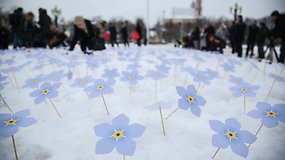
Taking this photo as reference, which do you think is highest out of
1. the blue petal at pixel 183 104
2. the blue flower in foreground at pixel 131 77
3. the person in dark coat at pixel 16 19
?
the person in dark coat at pixel 16 19

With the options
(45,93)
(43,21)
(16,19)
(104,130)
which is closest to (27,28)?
(16,19)

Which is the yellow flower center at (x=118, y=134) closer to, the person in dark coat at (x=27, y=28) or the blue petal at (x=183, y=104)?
the blue petal at (x=183, y=104)

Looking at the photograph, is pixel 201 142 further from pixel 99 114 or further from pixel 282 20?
pixel 282 20

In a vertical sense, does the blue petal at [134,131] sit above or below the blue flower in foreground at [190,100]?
below

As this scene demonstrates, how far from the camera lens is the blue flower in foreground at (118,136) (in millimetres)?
600

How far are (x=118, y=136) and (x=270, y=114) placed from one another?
0.91 metres

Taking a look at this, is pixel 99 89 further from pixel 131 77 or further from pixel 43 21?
pixel 43 21

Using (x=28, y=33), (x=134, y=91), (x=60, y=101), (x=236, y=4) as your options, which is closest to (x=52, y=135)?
(x=60, y=101)

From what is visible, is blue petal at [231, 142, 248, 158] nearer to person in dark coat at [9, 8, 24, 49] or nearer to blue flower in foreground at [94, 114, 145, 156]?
blue flower in foreground at [94, 114, 145, 156]

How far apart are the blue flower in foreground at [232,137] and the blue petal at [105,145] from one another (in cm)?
48

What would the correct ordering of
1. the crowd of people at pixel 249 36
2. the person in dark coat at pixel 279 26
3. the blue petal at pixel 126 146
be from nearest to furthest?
the blue petal at pixel 126 146 → the person in dark coat at pixel 279 26 → the crowd of people at pixel 249 36

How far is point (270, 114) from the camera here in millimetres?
832

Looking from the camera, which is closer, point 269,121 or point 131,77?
point 269,121

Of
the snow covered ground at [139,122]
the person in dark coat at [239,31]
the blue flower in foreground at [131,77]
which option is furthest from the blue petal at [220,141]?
the person in dark coat at [239,31]
